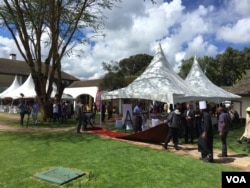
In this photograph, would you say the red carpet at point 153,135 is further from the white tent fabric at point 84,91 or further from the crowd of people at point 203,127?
the white tent fabric at point 84,91

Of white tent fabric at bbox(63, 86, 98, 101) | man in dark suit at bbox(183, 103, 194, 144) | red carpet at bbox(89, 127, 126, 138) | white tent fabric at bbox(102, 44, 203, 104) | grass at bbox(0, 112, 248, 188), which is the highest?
white tent fabric at bbox(63, 86, 98, 101)

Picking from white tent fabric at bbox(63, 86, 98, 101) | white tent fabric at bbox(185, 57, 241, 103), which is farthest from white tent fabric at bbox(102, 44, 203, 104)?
white tent fabric at bbox(63, 86, 98, 101)

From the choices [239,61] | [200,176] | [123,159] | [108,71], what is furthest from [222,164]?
[239,61]

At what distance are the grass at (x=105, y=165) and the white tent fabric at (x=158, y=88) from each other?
4100 mm

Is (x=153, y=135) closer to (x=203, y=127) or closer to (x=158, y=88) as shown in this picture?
(x=203, y=127)

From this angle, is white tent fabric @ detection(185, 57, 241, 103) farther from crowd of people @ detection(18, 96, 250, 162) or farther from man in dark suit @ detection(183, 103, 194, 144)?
man in dark suit @ detection(183, 103, 194, 144)

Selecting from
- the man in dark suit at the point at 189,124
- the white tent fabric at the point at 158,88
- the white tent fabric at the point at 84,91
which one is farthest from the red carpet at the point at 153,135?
the white tent fabric at the point at 84,91

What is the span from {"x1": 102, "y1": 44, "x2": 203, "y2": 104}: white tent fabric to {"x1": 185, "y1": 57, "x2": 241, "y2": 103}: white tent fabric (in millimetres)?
2851

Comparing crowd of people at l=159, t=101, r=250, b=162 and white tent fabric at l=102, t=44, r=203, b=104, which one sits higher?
white tent fabric at l=102, t=44, r=203, b=104

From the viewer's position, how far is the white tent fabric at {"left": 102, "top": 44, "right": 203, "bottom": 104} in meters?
16.8

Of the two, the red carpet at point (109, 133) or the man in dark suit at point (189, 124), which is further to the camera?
the red carpet at point (109, 133)

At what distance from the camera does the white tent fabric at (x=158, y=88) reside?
55.2ft

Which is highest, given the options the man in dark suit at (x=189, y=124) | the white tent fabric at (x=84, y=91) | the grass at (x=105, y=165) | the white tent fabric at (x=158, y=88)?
the white tent fabric at (x=84, y=91)

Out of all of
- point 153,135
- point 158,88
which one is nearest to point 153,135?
point 153,135
